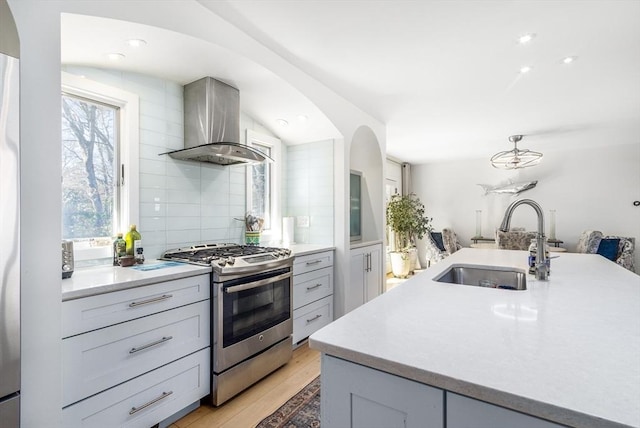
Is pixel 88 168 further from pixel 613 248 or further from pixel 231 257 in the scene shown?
pixel 613 248

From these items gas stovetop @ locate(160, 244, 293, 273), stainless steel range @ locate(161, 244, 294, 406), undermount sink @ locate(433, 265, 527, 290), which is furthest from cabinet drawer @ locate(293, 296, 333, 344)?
undermount sink @ locate(433, 265, 527, 290)

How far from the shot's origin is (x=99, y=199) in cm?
201

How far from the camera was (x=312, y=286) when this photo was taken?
286cm

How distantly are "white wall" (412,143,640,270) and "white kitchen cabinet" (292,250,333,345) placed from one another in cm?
458

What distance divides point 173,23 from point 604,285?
2594 millimetres

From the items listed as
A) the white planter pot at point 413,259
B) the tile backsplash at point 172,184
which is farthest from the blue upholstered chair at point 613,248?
the tile backsplash at point 172,184

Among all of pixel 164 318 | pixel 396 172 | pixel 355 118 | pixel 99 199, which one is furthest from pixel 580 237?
pixel 99 199

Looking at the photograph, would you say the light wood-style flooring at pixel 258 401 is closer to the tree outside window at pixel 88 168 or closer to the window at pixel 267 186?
the tree outside window at pixel 88 168

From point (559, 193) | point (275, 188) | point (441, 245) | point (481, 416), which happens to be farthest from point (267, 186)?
point (559, 193)

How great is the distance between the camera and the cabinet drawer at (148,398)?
1.40 meters

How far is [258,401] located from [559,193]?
6.47m

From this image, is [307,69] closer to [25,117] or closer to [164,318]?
[25,117]

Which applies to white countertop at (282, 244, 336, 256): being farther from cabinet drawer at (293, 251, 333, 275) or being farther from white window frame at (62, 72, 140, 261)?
white window frame at (62, 72, 140, 261)

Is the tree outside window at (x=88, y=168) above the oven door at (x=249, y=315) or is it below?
above
